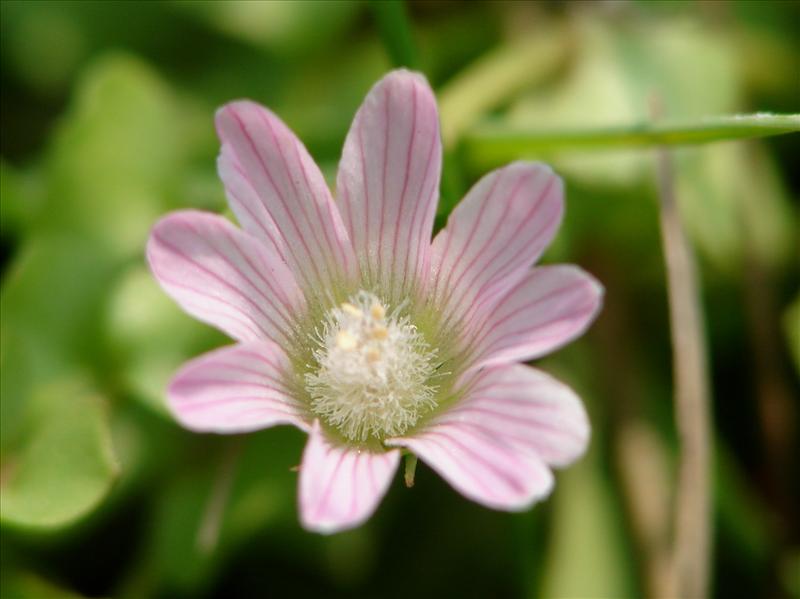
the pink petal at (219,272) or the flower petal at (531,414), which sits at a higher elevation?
the pink petal at (219,272)

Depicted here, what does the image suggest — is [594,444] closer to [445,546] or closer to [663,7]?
[445,546]

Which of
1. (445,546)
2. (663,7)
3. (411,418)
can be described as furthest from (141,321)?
(663,7)

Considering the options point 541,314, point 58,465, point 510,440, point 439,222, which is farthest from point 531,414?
point 58,465

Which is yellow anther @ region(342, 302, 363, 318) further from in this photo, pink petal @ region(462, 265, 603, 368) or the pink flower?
pink petal @ region(462, 265, 603, 368)

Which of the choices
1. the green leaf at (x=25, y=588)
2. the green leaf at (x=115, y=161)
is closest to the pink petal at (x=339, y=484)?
the green leaf at (x=25, y=588)

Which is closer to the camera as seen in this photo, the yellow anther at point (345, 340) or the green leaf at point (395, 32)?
the yellow anther at point (345, 340)

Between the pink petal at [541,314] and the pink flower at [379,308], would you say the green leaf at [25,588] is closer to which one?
the pink flower at [379,308]

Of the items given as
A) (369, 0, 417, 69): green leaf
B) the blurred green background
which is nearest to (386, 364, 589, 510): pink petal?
the blurred green background
